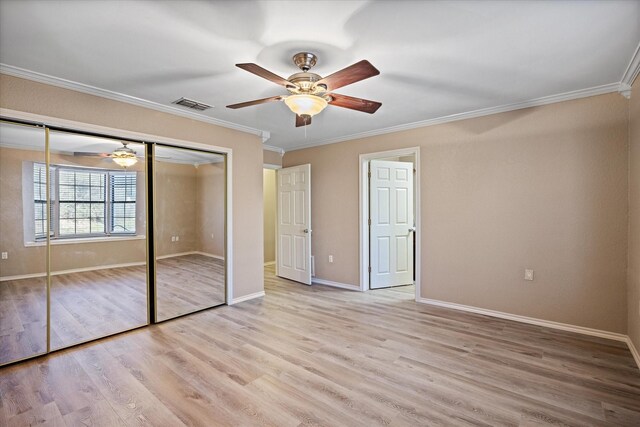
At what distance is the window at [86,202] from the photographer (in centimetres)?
264

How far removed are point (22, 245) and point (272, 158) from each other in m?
3.70

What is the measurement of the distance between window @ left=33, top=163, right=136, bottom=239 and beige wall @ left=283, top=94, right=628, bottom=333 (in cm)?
339

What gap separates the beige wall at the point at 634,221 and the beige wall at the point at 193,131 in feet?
13.2

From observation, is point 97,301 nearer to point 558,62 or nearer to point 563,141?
point 558,62

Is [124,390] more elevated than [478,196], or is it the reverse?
[478,196]

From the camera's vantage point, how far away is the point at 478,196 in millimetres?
3674

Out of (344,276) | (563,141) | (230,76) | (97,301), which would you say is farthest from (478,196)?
(97,301)

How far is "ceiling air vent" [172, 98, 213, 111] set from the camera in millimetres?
3193

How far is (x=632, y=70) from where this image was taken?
250 cm

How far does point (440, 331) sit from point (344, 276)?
6.62 feet

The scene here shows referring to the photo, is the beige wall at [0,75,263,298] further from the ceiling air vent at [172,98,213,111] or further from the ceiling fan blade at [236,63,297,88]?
the ceiling fan blade at [236,63,297,88]

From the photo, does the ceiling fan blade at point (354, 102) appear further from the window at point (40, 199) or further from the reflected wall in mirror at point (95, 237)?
the window at point (40, 199)

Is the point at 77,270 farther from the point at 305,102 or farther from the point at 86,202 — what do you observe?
the point at 305,102

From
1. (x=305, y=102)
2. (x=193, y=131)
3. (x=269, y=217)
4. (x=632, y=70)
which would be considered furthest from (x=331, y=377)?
(x=269, y=217)
